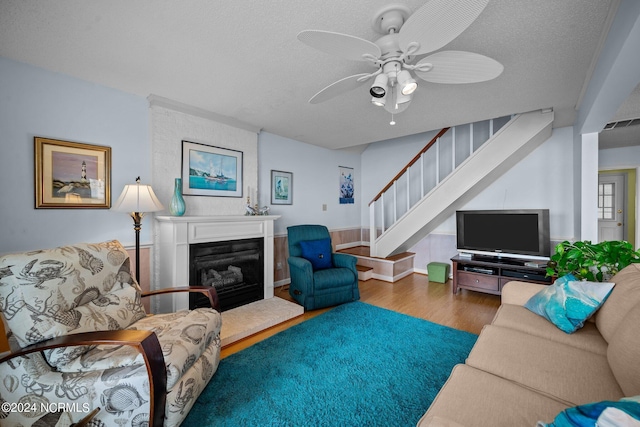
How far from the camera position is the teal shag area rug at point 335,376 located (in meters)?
1.50

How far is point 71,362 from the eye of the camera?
4.17 ft

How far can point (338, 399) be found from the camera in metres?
1.62

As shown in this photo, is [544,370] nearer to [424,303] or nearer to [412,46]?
[412,46]

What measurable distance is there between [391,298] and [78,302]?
3.15m

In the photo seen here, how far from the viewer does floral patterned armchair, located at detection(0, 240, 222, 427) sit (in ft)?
3.99

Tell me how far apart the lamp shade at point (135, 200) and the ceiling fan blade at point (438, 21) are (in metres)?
2.29

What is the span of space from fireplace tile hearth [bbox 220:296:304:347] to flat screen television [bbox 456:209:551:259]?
2664mm

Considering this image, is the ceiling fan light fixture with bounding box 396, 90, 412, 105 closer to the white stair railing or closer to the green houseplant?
the green houseplant

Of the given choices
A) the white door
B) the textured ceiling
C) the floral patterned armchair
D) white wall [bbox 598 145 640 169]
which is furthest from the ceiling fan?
the white door

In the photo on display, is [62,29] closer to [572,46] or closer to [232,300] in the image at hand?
[232,300]

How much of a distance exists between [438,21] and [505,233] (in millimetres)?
3335

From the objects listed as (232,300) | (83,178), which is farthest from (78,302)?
(232,300)

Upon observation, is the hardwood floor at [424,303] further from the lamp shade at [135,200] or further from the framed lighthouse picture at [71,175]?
the framed lighthouse picture at [71,175]

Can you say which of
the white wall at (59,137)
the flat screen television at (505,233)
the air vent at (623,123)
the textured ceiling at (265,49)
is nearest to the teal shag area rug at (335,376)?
the flat screen television at (505,233)
